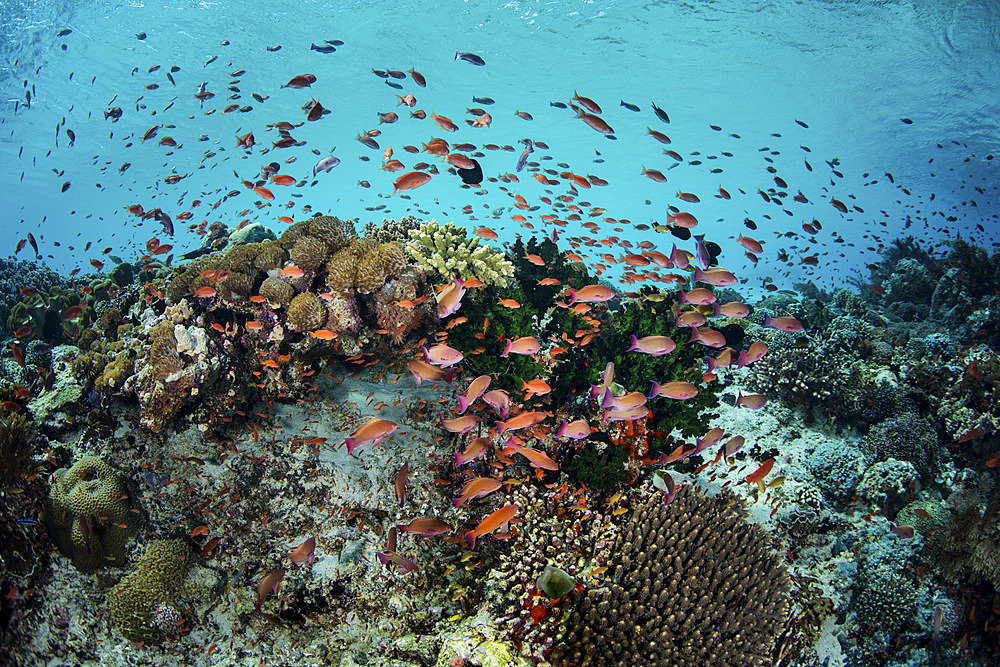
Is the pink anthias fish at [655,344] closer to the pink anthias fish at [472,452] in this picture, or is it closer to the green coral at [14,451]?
the pink anthias fish at [472,452]

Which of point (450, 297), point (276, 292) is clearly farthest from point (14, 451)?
point (450, 297)

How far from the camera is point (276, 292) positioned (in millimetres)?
5539

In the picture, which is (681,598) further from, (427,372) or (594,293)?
(594,293)

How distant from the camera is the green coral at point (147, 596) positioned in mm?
4465

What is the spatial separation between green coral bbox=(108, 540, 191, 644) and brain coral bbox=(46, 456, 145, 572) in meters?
0.35

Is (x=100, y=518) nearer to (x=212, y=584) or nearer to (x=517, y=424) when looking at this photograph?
(x=212, y=584)

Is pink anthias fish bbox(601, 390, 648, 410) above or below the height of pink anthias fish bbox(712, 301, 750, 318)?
below

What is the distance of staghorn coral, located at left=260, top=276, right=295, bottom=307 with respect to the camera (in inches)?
218

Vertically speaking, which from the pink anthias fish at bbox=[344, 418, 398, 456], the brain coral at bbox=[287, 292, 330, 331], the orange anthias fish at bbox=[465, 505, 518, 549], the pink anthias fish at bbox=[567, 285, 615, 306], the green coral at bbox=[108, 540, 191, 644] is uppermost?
the pink anthias fish at bbox=[567, 285, 615, 306]

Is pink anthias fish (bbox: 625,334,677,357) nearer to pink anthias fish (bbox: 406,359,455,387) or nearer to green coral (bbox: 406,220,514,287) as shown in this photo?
pink anthias fish (bbox: 406,359,455,387)

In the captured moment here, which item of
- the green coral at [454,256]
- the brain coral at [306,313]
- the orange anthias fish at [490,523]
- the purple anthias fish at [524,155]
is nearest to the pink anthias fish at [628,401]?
the orange anthias fish at [490,523]

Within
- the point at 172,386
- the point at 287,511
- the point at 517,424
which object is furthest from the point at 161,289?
the point at 517,424

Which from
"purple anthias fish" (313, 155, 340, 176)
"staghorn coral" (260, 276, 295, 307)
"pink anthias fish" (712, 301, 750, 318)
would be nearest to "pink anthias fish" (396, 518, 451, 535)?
"staghorn coral" (260, 276, 295, 307)

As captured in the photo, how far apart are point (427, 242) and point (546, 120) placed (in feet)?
132
